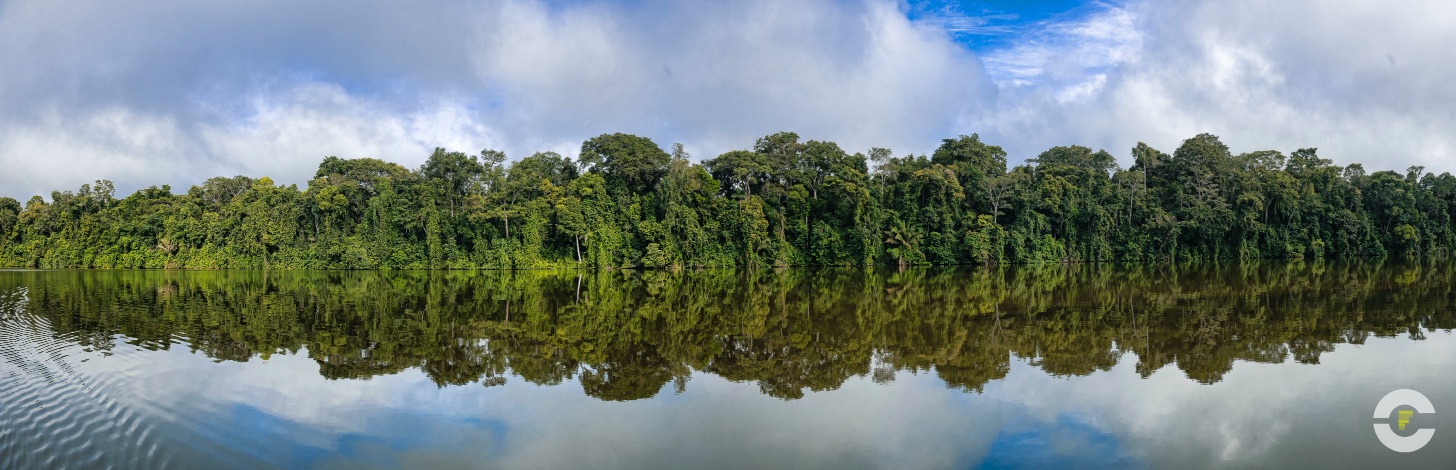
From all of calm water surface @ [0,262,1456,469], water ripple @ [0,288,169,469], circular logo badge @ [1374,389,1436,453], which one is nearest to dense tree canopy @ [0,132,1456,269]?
calm water surface @ [0,262,1456,469]

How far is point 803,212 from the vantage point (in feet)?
137

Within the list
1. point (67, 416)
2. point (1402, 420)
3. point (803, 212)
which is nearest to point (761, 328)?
point (1402, 420)

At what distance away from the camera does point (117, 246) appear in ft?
155

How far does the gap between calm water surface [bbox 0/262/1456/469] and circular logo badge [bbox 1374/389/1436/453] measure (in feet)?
0.37

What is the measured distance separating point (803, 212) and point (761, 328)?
2955cm

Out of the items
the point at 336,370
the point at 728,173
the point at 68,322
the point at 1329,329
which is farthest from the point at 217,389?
the point at 728,173

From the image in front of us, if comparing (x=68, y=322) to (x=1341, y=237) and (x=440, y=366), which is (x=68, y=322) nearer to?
(x=440, y=366)

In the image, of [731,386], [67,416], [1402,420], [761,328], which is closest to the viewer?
[1402,420]

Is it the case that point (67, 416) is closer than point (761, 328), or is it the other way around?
point (67, 416)

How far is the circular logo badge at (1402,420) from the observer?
5.63 metres

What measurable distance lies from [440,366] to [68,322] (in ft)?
33.2

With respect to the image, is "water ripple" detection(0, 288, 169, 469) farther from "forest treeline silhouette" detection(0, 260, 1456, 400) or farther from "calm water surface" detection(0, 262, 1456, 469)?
"forest treeline silhouette" detection(0, 260, 1456, 400)

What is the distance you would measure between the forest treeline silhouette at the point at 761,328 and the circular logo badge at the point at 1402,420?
5.09 feet

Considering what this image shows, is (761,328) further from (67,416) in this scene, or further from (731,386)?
(67,416)
